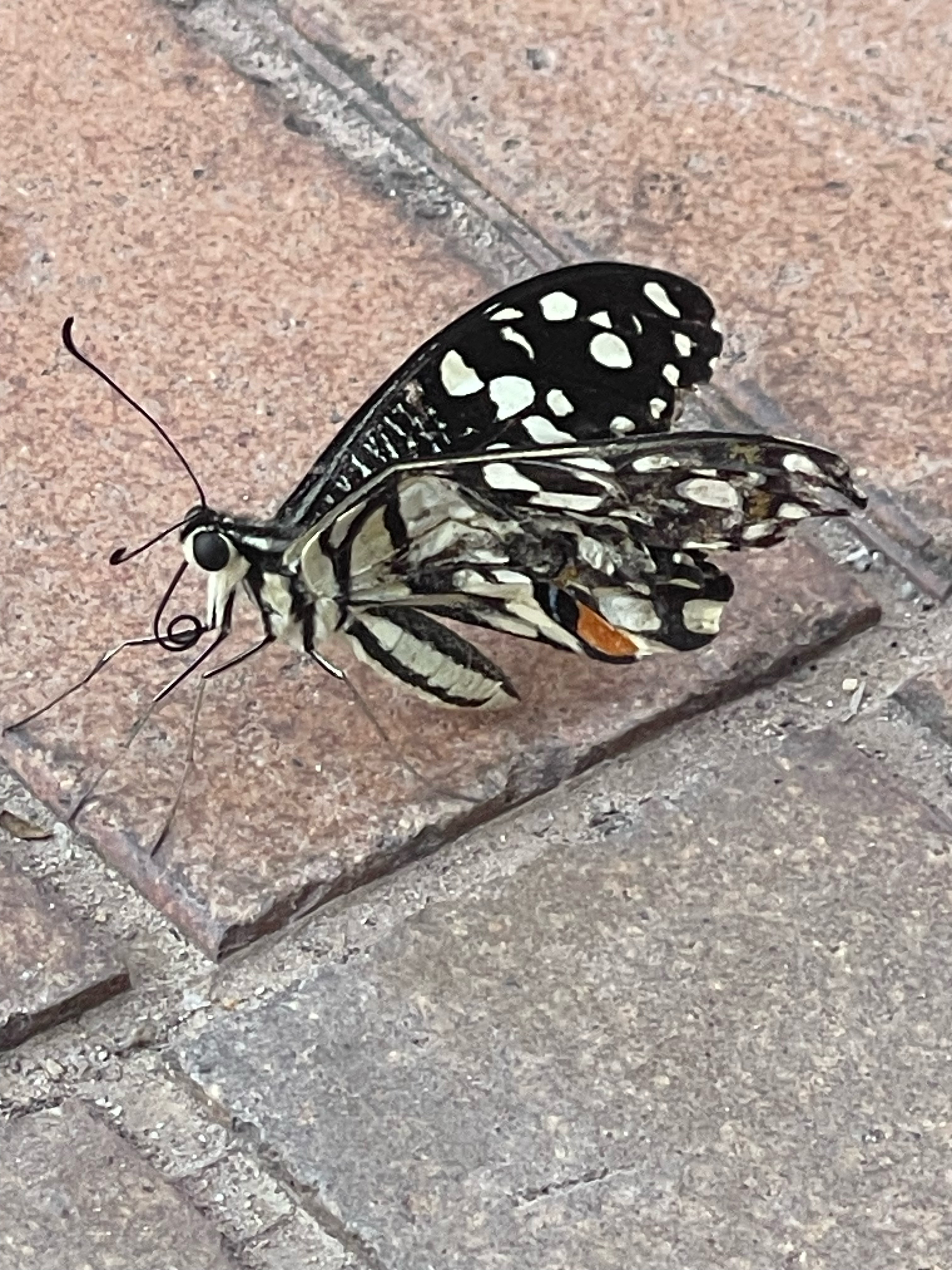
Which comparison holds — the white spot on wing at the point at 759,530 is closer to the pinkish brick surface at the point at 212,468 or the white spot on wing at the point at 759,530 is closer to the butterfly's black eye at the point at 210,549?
the pinkish brick surface at the point at 212,468

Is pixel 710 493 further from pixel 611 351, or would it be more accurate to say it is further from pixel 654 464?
pixel 611 351

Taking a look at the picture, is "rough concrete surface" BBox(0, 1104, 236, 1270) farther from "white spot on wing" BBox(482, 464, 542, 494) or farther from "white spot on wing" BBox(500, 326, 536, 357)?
"white spot on wing" BBox(500, 326, 536, 357)

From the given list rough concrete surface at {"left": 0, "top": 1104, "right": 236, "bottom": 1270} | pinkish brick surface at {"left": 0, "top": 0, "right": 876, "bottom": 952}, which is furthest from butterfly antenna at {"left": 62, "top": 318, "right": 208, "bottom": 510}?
rough concrete surface at {"left": 0, "top": 1104, "right": 236, "bottom": 1270}

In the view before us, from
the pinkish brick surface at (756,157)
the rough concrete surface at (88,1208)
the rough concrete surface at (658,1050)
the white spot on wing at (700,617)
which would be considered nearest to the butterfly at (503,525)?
the white spot on wing at (700,617)

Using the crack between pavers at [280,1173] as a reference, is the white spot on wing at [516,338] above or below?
above

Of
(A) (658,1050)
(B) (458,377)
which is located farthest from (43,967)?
(B) (458,377)

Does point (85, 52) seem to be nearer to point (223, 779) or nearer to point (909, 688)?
point (223, 779)
